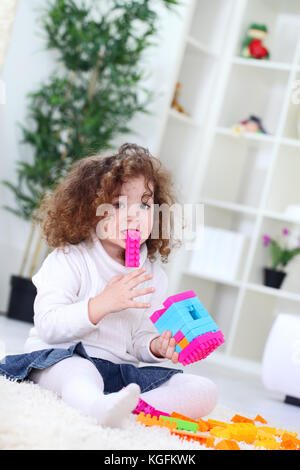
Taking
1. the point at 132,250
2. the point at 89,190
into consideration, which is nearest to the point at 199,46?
the point at 89,190

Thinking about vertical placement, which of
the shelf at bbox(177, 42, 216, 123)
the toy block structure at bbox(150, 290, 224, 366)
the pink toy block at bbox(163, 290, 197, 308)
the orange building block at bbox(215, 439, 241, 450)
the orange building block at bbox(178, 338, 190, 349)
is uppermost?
the shelf at bbox(177, 42, 216, 123)

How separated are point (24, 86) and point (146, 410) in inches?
81.4

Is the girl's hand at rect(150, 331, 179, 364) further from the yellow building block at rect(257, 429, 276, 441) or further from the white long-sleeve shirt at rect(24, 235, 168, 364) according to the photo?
the yellow building block at rect(257, 429, 276, 441)

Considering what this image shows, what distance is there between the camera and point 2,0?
109 inches

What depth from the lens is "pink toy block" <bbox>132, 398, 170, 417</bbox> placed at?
137cm

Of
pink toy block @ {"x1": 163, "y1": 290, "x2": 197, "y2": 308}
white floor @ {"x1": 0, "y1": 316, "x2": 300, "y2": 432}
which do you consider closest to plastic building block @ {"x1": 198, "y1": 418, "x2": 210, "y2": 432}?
pink toy block @ {"x1": 163, "y1": 290, "x2": 197, "y2": 308}

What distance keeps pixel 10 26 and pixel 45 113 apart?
45 cm

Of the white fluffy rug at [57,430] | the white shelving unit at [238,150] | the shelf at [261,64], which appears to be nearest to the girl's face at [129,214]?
the white fluffy rug at [57,430]

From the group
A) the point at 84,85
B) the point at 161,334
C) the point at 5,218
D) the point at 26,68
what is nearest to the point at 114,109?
the point at 84,85

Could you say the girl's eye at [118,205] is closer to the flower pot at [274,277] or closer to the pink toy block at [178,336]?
the pink toy block at [178,336]

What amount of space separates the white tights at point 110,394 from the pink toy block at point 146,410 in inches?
0.5

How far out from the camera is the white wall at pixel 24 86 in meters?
3.06

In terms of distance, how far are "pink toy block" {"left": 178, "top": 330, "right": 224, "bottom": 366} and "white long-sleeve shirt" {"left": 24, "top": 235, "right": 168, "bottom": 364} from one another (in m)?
0.13

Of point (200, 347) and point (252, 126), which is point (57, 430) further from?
point (252, 126)
